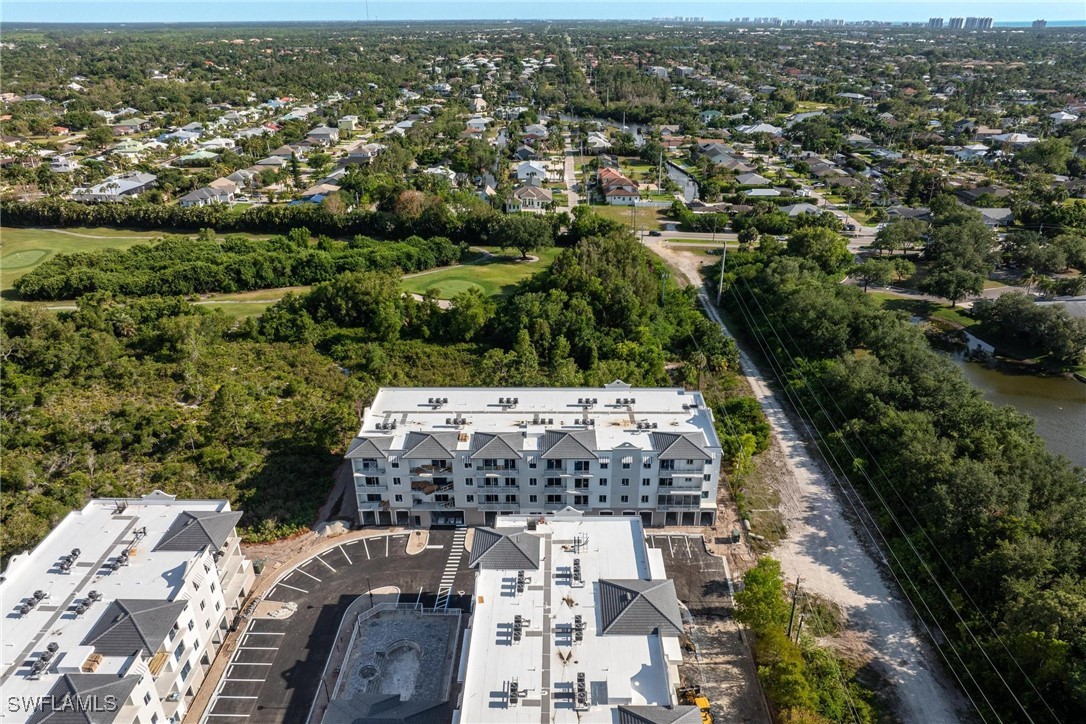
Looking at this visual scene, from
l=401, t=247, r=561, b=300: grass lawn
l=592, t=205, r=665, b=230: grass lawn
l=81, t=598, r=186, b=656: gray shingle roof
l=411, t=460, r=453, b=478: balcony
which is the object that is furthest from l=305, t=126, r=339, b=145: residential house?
l=81, t=598, r=186, b=656: gray shingle roof

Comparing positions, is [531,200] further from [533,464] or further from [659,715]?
[659,715]

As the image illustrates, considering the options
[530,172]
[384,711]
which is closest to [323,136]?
[530,172]

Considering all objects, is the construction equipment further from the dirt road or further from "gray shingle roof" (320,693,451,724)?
"gray shingle roof" (320,693,451,724)

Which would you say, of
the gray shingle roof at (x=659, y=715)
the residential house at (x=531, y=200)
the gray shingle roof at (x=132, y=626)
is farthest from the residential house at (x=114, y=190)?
the gray shingle roof at (x=659, y=715)

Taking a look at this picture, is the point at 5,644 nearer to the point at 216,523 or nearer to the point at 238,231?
the point at 216,523

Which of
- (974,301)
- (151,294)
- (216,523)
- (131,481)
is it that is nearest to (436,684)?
(216,523)

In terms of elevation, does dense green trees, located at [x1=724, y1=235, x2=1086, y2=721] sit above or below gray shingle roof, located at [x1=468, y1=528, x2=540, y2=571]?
below

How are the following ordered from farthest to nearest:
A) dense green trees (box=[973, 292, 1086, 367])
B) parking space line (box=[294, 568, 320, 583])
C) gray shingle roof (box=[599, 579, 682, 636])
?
dense green trees (box=[973, 292, 1086, 367]) < parking space line (box=[294, 568, 320, 583]) < gray shingle roof (box=[599, 579, 682, 636])
